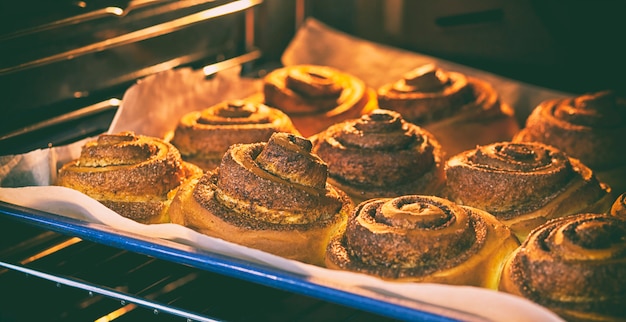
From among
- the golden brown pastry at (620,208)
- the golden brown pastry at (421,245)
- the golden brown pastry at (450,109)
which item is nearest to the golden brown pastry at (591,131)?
the golden brown pastry at (450,109)

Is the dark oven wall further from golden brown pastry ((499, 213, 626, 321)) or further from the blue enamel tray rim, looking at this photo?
the blue enamel tray rim

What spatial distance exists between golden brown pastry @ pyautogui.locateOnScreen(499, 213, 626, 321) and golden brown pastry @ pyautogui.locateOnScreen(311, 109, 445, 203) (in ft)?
2.23

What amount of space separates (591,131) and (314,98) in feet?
3.46

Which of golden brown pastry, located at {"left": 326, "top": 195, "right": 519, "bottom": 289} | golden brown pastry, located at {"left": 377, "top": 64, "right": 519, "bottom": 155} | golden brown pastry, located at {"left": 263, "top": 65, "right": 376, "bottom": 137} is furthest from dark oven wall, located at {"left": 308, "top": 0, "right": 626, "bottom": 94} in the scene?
golden brown pastry, located at {"left": 326, "top": 195, "right": 519, "bottom": 289}

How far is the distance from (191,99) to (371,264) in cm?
149

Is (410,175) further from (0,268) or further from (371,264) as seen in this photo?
(0,268)

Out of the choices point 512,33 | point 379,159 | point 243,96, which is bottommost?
point 243,96

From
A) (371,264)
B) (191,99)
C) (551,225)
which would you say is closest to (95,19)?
(191,99)

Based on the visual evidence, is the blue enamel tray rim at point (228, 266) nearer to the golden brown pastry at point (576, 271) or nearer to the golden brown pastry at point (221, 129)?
the golden brown pastry at point (576, 271)

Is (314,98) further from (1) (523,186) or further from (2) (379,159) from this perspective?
(1) (523,186)

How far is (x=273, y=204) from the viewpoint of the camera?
228 cm

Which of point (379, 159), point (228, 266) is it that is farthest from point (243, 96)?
point (228, 266)

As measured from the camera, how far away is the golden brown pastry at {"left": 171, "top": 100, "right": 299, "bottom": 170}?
9.32 feet

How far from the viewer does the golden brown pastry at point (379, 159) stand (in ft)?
8.68
